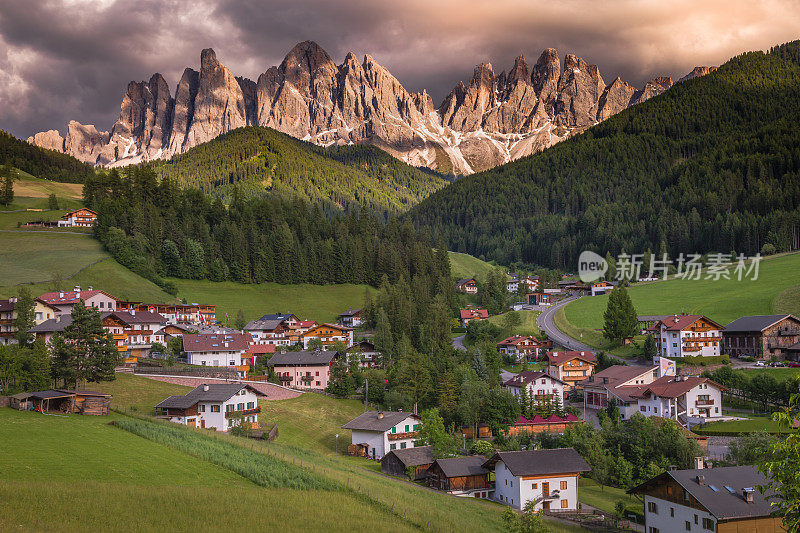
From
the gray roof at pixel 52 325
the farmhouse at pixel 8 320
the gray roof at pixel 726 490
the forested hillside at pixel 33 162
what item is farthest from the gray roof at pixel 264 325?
the forested hillside at pixel 33 162

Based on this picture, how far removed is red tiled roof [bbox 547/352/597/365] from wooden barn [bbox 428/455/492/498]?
34343mm

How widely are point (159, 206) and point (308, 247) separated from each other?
3186cm

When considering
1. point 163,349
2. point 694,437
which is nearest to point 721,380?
point 694,437

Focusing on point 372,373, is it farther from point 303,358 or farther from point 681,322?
point 681,322

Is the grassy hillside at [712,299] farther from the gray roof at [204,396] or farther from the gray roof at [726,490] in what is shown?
the gray roof at [726,490]

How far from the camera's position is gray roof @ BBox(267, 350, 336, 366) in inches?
3238

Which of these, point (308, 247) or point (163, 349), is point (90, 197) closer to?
point (308, 247)

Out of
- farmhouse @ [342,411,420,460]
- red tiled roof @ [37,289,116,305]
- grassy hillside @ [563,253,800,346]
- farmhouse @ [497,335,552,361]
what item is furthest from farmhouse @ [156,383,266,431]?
grassy hillside @ [563,253,800,346]

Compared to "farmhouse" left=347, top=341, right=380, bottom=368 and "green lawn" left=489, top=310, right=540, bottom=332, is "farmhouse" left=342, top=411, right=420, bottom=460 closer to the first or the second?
"farmhouse" left=347, top=341, right=380, bottom=368

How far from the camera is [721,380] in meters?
69.2

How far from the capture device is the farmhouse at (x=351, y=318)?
114681 mm

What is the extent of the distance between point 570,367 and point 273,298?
200ft

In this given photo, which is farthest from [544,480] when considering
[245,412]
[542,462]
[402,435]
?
[245,412]

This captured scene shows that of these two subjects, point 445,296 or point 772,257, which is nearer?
point 445,296
